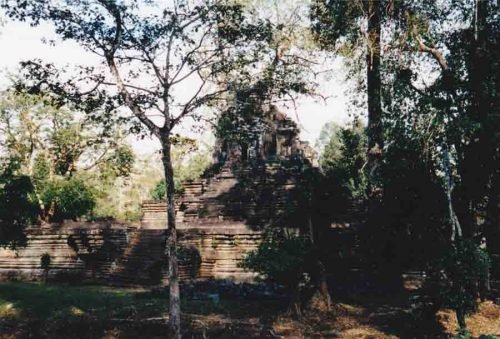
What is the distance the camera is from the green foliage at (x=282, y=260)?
1229cm

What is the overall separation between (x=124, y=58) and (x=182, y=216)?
→ 14412mm

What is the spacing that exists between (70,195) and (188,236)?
1251 centimetres

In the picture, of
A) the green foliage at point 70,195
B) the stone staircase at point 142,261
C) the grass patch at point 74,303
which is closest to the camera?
the grass patch at point 74,303

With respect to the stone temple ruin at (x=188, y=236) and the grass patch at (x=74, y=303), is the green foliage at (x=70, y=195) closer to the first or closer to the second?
the stone temple ruin at (x=188, y=236)

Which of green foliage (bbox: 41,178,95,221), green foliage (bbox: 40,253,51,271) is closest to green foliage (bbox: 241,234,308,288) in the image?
green foliage (bbox: 40,253,51,271)

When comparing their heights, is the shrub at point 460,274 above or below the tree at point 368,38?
below

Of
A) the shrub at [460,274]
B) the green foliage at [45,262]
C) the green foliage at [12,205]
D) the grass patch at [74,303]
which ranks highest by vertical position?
the green foliage at [12,205]

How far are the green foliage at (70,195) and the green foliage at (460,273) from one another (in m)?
23.2

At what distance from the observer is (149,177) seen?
6681cm

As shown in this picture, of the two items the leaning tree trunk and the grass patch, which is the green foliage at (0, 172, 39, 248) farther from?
the leaning tree trunk

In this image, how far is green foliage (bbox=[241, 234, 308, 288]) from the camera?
12.3 metres

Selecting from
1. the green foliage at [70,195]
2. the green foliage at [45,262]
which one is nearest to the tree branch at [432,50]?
the green foliage at [45,262]

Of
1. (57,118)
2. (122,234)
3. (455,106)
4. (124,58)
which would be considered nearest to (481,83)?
(455,106)

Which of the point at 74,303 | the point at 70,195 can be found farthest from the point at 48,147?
the point at 74,303
